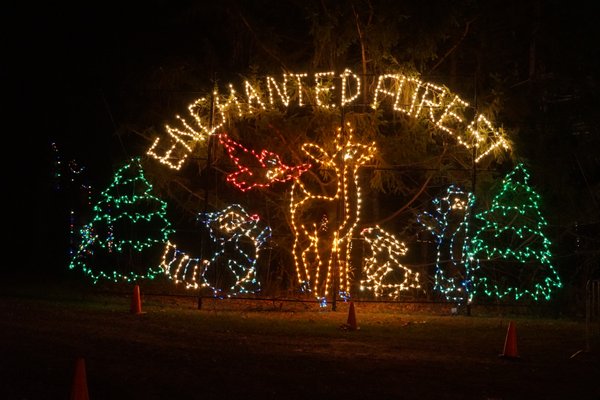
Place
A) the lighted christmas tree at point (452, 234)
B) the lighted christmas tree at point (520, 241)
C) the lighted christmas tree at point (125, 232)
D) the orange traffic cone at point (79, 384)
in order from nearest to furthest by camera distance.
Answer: the orange traffic cone at point (79, 384) < the lighted christmas tree at point (452, 234) < the lighted christmas tree at point (520, 241) < the lighted christmas tree at point (125, 232)

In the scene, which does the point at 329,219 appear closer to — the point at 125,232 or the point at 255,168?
the point at 255,168

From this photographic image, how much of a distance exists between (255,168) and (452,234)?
4624 millimetres

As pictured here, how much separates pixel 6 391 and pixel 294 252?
1063 cm

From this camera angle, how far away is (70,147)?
26328mm

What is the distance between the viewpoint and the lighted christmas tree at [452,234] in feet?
60.5

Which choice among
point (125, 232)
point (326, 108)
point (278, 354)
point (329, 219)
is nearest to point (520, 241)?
point (329, 219)

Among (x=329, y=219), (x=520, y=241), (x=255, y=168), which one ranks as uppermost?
(x=255, y=168)

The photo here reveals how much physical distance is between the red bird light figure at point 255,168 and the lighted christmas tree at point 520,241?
167 inches

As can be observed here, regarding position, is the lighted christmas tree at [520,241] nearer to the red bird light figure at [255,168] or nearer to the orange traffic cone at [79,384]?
the red bird light figure at [255,168]

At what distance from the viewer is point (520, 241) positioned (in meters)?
20.2

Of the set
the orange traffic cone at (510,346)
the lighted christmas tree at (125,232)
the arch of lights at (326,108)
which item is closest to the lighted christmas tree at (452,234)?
the arch of lights at (326,108)

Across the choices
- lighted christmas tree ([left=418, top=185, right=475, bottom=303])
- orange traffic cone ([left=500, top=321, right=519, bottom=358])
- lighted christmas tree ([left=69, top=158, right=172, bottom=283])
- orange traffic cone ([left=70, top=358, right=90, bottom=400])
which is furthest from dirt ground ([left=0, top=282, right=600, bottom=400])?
lighted christmas tree ([left=69, top=158, right=172, bottom=283])

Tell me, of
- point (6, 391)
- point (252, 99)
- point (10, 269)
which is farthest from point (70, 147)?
point (6, 391)

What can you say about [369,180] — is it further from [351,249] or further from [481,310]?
[481,310]
